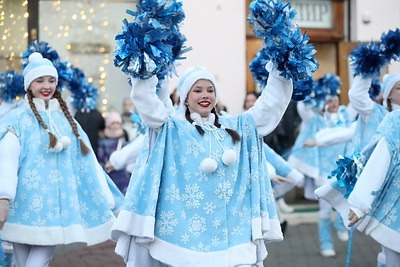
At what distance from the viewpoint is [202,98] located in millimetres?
4957

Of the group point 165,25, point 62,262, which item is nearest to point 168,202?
point 165,25

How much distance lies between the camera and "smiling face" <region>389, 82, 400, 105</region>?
20.9 ft

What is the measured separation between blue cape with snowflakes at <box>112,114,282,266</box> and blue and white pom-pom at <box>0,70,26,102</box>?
3.24 m

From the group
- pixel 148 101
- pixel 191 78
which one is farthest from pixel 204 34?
pixel 148 101

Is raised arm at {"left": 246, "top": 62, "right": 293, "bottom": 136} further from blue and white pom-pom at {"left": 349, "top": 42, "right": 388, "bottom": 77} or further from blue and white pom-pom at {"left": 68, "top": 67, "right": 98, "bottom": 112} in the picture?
blue and white pom-pom at {"left": 68, "top": 67, "right": 98, "bottom": 112}

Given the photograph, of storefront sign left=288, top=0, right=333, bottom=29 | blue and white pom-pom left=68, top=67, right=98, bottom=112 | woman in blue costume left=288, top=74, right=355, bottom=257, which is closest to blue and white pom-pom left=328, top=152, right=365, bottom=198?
blue and white pom-pom left=68, top=67, right=98, bottom=112

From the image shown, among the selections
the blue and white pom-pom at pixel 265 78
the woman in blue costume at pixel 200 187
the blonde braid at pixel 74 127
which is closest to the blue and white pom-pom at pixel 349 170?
the blue and white pom-pom at pixel 265 78

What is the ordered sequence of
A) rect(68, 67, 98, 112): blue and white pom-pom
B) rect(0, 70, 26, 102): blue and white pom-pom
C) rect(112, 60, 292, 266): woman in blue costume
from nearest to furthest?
rect(112, 60, 292, 266): woman in blue costume, rect(68, 67, 98, 112): blue and white pom-pom, rect(0, 70, 26, 102): blue and white pom-pom

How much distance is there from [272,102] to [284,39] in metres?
0.43

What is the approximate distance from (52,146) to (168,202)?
1.50m

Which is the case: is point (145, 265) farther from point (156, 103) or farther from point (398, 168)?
point (398, 168)

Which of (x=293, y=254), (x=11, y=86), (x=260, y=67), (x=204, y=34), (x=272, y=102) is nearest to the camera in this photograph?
(x=272, y=102)

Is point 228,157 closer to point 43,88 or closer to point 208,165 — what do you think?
point 208,165

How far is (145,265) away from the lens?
502cm
